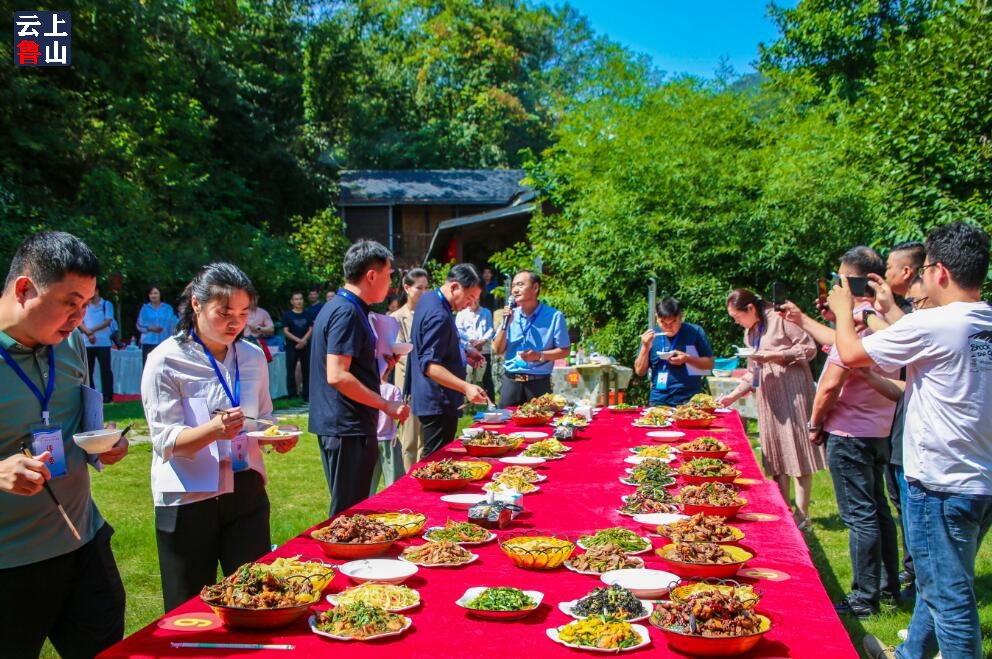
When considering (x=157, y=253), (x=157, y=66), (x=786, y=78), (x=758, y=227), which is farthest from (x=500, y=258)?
(x=157, y=66)

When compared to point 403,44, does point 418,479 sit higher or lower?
lower

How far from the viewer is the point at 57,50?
57.6ft

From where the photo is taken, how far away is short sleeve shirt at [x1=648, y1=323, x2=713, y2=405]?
6789 mm

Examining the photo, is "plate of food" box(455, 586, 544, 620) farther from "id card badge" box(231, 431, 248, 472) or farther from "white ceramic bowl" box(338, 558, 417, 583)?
"id card badge" box(231, 431, 248, 472)

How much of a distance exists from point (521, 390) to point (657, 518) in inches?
151

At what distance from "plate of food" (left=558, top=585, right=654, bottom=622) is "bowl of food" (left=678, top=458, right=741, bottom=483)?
1611mm

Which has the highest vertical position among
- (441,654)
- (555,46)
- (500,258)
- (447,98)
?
(555,46)

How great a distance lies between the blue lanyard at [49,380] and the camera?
2.51 meters

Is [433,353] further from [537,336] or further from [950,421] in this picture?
[950,421]

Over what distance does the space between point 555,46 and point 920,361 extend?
48.9m

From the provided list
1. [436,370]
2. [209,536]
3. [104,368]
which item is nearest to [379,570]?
[209,536]

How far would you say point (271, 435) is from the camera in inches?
127

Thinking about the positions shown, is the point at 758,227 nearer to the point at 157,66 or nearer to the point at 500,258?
the point at 500,258

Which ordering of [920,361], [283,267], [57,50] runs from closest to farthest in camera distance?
[920,361]
[57,50]
[283,267]
